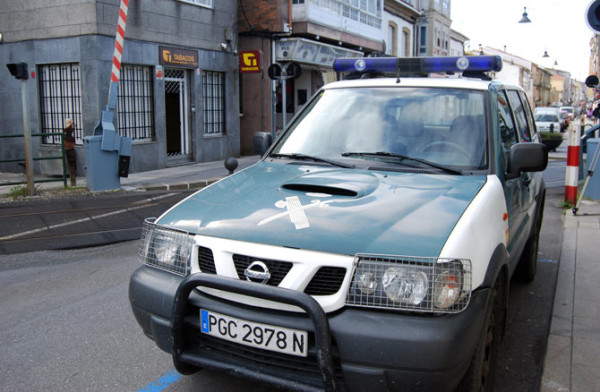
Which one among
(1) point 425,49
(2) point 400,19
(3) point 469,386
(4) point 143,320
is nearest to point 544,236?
(3) point 469,386

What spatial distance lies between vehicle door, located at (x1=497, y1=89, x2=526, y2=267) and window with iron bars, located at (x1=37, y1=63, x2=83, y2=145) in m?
12.3

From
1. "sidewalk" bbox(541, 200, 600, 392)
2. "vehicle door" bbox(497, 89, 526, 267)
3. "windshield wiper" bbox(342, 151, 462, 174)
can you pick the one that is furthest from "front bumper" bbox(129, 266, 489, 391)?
"sidewalk" bbox(541, 200, 600, 392)

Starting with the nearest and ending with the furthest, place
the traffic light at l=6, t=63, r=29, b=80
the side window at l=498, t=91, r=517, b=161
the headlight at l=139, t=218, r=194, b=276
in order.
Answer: the headlight at l=139, t=218, r=194, b=276 < the side window at l=498, t=91, r=517, b=161 < the traffic light at l=6, t=63, r=29, b=80

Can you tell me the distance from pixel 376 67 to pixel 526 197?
1.76 m

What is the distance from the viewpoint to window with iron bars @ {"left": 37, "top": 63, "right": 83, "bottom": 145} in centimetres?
1455

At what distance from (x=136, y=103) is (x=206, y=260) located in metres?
13.4

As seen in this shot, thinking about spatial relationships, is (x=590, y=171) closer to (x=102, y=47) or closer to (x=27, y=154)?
(x=27, y=154)

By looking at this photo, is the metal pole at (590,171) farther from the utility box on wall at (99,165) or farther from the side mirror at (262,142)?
the utility box on wall at (99,165)

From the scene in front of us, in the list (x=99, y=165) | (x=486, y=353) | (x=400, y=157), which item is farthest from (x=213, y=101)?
(x=486, y=353)

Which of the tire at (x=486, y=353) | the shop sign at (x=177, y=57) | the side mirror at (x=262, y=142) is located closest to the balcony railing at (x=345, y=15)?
the shop sign at (x=177, y=57)

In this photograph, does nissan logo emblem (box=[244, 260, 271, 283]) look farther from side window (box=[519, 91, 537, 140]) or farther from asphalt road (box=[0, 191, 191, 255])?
asphalt road (box=[0, 191, 191, 255])

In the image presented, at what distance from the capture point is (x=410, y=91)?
4.21 m

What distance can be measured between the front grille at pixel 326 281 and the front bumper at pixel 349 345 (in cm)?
10

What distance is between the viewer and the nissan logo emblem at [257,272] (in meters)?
2.66
